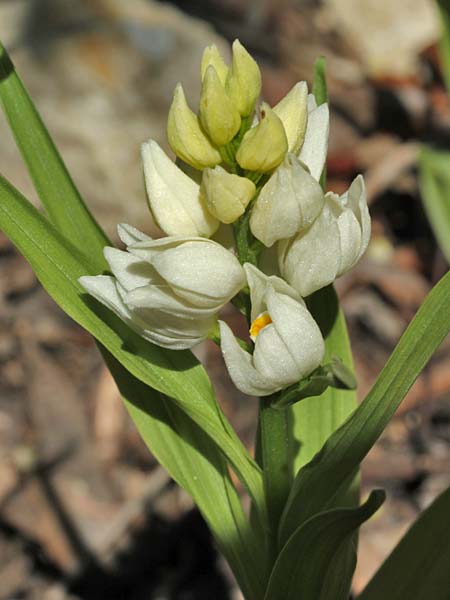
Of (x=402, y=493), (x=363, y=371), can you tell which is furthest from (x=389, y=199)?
(x=402, y=493)

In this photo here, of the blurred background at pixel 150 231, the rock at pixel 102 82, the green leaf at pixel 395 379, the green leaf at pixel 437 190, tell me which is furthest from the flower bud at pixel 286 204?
the rock at pixel 102 82

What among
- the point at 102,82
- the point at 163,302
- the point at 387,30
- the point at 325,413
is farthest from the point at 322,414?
the point at 387,30

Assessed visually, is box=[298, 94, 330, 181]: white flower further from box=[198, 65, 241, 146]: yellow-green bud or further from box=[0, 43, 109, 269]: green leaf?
box=[0, 43, 109, 269]: green leaf

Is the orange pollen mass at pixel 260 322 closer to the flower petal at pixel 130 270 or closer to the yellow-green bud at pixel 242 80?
the flower petal at pixel 130 270

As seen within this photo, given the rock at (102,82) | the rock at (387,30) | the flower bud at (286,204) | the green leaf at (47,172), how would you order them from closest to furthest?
the flower bud at (286,204) < the green leaf at (47,172) < the rock at (102,82) < the rock at (387,30)

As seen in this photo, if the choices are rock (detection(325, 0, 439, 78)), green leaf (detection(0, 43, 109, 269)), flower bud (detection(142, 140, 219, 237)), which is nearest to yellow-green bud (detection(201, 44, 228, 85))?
flower bud (detection(142, 140, 219, 237))

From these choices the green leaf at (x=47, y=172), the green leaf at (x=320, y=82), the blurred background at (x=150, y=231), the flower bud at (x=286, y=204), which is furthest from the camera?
the blurred background at (x=150, y=231)

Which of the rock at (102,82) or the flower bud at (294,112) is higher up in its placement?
the flower bud at (294,112)

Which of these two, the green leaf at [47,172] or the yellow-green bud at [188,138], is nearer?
the yellow-green bud at [188,138]
